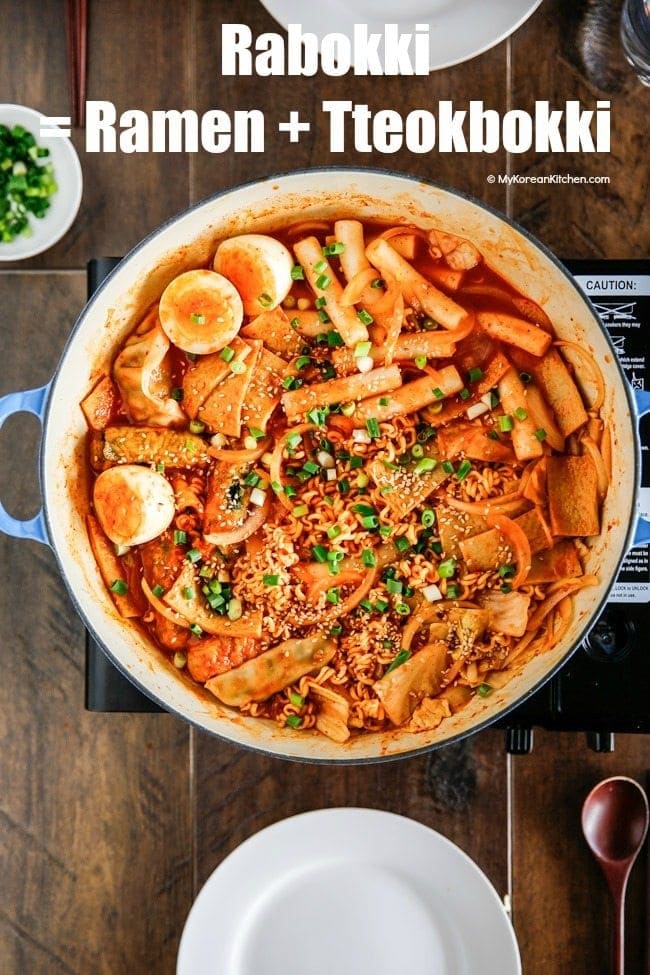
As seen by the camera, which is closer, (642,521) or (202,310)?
(642,521)

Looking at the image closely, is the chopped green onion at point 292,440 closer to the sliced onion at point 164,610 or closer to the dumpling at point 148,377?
the dumpling at point 148,377

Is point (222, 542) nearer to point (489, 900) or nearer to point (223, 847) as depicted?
point (223, 847)

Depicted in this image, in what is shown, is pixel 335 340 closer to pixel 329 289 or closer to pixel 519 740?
pixel 329 289

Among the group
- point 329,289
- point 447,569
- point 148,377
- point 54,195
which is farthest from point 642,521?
point 54,195

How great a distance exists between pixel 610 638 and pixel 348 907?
0.86m

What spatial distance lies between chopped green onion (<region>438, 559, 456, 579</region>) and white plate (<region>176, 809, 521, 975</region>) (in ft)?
1.80

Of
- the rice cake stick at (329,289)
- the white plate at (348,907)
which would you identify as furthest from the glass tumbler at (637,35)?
the white plate at (348,907)

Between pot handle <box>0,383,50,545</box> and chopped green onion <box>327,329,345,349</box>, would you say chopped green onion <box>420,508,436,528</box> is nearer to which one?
chopped green onion <box>327,329,345,349</box>

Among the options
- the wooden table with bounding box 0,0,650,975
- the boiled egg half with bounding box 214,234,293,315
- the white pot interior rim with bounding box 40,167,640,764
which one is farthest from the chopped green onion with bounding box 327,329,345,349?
the wooden table with bounding box 0,0,650,975

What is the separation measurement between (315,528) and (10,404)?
2.15 feet

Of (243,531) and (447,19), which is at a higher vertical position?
(447,19)

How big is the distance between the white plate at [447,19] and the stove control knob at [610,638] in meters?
1.30

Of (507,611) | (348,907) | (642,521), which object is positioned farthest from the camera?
(348,907)

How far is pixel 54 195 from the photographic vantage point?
88.4 inches
